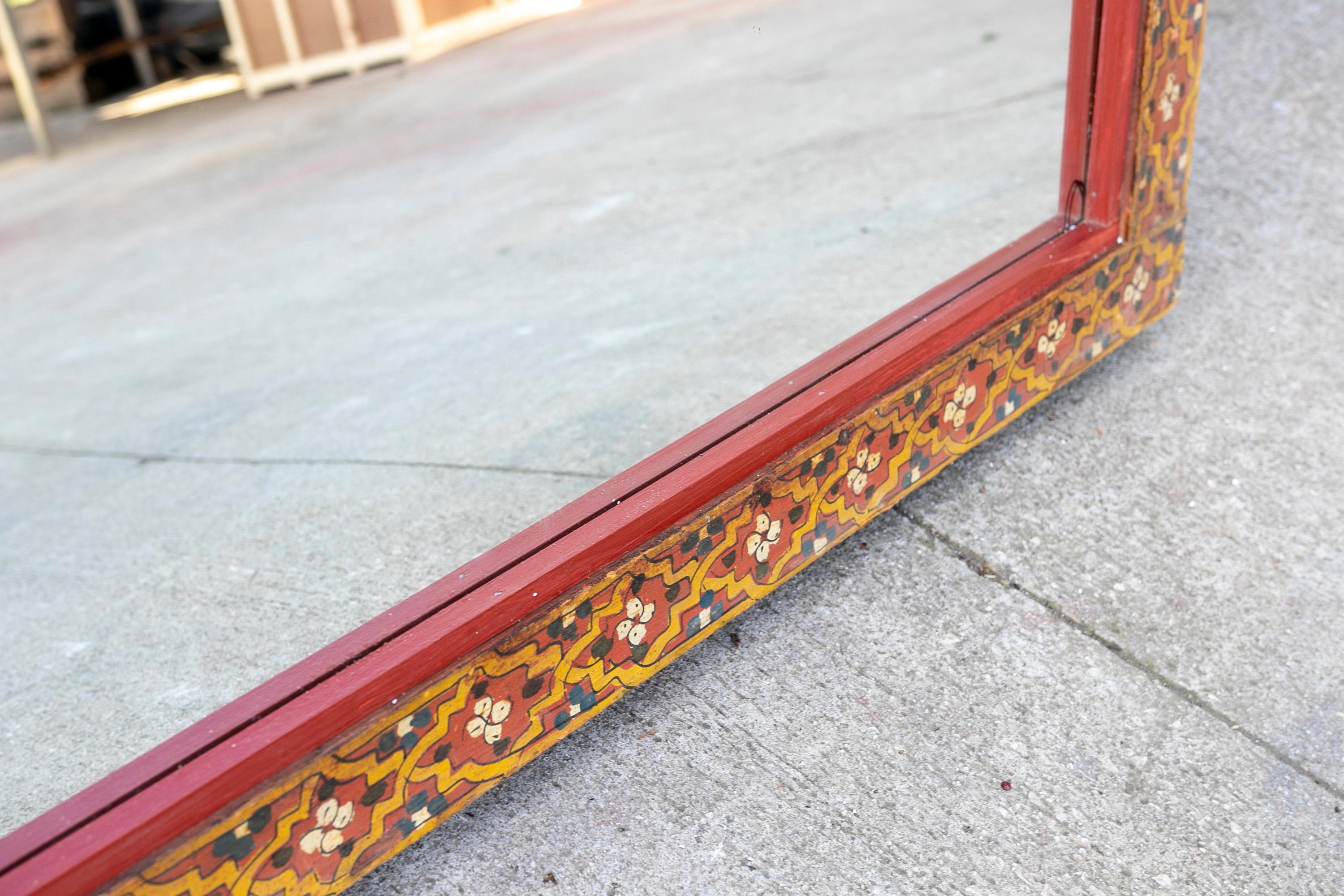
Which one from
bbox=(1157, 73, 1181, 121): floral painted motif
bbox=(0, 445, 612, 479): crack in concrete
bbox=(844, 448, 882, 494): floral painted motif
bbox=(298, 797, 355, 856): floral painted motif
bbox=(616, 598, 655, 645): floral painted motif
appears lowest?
bbox=(0, 445, 612, 479): crack in concrete

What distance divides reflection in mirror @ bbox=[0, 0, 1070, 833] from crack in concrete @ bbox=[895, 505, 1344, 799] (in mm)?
701

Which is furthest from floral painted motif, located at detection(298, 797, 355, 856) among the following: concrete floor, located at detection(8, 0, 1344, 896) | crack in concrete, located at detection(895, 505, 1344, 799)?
crack in concrete, located at detection(895, 505, 1344, 799)

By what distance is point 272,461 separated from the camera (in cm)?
305

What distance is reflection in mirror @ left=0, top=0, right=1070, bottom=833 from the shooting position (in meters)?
2.39

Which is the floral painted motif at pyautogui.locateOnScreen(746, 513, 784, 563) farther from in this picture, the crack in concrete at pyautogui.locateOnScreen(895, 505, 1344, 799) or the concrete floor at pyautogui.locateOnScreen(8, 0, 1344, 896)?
the crack in concrete at pyautogui.locateOnScreen(895, 505, 1344, 799)

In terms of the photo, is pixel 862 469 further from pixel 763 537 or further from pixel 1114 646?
pixel 1114 646

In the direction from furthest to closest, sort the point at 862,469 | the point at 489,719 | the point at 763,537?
the point at 862,469, the point at 763,537, the point at 489,719

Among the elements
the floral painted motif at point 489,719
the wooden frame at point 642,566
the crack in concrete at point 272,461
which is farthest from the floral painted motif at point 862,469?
the floral painted motif at point 489,719

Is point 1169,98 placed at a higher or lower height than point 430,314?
higher

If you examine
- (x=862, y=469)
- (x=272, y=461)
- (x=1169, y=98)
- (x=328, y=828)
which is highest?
(x=1169, y=98)

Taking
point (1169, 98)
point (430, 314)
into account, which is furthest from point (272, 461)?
point (1169, 98)

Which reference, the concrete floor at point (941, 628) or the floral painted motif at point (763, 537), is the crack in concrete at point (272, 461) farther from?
the floral painted motif at point (763, 537)

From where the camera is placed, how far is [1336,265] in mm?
2662

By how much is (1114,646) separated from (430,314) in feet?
8.83
